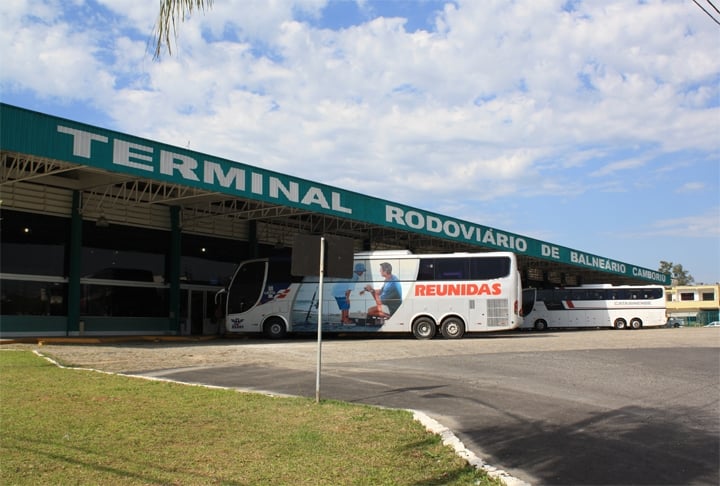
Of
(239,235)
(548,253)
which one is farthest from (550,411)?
(548,253)

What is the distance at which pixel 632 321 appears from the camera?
36.3m

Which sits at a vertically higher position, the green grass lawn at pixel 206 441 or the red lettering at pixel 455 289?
the red lettering at pixel 455 289

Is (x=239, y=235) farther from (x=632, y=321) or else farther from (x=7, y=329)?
(x=632, y=321)

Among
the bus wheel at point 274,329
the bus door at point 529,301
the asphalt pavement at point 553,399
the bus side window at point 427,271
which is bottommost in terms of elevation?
the asphalt pavement at point 553,399

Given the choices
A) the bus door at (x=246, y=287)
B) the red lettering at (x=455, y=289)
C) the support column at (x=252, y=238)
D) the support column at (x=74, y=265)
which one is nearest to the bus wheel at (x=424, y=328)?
the red lettering at (x=455, y=289)

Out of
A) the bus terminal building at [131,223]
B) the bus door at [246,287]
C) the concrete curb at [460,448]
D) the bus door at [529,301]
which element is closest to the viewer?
the concrete curb at [460,448]

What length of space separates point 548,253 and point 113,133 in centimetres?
2940

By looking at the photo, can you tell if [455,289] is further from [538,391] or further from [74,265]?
[74,265]

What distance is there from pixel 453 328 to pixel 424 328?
108 centimetres

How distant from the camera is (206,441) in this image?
5785mm

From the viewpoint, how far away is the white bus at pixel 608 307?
36094 millimetres

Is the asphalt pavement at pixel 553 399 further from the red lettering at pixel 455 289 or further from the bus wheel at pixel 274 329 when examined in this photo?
the bus wheel at pixel 274 329

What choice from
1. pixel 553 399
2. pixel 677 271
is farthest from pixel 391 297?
pixel 677 271

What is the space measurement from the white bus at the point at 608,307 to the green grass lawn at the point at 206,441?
31.8 m
